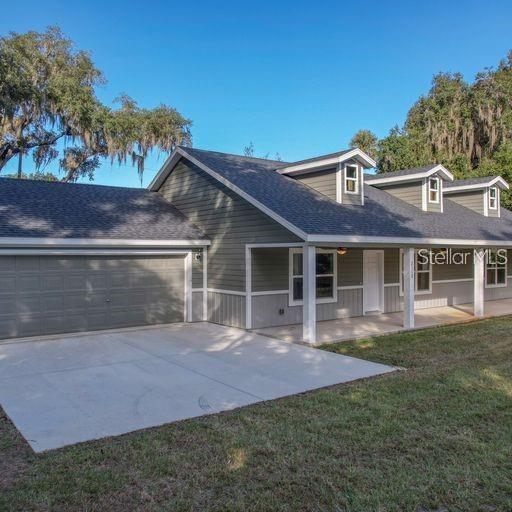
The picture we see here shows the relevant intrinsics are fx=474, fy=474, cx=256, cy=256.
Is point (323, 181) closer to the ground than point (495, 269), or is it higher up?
higher up

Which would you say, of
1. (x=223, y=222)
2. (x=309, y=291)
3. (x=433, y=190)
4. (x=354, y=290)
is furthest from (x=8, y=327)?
(x=433, y=190)

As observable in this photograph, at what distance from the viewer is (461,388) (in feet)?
20.8

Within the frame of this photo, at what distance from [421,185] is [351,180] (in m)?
3.72

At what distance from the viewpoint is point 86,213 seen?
1197 centimetres

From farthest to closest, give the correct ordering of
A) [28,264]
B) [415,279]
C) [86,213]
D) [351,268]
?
[415,279], [351,268], [86,213], [28,264]

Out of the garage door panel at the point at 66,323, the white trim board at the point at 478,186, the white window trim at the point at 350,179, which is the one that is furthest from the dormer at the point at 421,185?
the garage door panel at the point at 66,323

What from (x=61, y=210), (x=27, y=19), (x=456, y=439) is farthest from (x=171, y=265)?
(x=27, y=19)

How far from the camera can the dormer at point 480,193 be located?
1741 centimetres

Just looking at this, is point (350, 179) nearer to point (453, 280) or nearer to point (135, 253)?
point (135, 253)

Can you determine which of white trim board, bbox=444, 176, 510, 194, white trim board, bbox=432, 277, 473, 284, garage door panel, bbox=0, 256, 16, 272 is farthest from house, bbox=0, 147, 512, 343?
white trim board, bbox=444, 176, 510, 194

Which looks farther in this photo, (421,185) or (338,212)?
(421,185)

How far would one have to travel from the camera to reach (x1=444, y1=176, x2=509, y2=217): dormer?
1741 centimetres

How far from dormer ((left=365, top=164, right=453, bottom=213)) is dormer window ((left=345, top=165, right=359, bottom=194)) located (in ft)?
10.9

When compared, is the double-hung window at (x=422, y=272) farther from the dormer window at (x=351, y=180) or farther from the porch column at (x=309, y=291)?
the porch column at (x=309, y=291)
